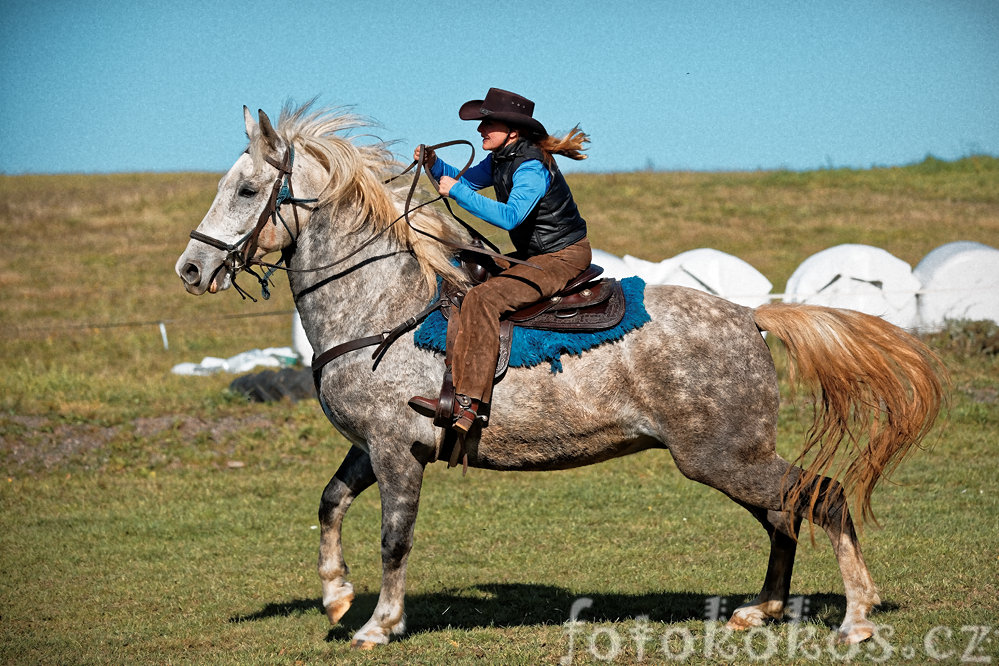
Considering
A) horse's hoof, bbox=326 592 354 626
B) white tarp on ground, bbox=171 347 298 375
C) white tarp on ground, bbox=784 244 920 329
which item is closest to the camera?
horse's hoof, bbox=326 592 354 626

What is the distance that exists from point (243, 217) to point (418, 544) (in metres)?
4.40

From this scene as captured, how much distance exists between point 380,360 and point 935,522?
231 inches

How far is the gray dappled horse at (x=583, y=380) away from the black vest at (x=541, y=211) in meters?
0.52

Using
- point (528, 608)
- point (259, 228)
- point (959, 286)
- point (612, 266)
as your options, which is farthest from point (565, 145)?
point (959, 286)

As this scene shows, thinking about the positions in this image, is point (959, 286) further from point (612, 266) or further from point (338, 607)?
point (338, 607)

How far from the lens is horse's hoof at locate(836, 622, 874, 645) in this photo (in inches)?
215

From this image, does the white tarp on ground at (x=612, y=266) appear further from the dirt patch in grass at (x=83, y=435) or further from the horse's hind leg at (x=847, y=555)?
the horse's hind leg at (x=847, y=555)

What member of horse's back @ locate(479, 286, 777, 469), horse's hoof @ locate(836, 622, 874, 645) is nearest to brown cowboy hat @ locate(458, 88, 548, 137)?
horse's back @ locate(479, 286, 777, 469)

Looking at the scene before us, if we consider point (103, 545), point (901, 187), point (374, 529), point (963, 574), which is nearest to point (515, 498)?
point (374, 529)

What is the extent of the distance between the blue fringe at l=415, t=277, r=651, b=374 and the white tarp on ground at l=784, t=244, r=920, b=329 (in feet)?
36.3

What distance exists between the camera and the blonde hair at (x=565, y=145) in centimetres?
575

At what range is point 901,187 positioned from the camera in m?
39.8

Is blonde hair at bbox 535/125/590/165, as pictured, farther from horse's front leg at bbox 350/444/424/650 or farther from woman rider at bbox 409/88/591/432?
horse's front leg at bbox 350/444/424/650

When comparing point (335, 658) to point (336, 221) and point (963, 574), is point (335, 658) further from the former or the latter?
point (963, 574)
